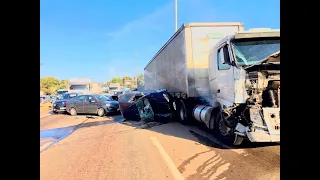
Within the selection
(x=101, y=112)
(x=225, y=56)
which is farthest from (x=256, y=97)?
(x=101, y=112)

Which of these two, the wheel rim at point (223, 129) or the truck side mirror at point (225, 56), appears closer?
the truck side mirror at point (225, 56)

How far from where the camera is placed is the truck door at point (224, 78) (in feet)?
21.1

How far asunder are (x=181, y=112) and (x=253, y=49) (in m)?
5.04

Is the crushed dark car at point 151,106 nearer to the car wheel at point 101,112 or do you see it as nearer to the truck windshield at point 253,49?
the car wheel at point 101,112

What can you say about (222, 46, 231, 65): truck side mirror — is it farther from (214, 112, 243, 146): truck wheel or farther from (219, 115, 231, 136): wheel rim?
(219, 115, 231, 136): wheel rim

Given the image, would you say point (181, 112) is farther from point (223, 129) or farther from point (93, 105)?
point (93, 105)

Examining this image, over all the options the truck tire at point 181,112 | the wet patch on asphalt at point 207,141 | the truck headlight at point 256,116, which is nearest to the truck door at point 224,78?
the truck headlight at point 256,116

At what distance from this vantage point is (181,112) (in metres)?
10.8

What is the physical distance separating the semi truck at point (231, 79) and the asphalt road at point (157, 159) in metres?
0.59

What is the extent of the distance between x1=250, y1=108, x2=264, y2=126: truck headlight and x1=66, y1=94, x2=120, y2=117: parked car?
11.6 meters

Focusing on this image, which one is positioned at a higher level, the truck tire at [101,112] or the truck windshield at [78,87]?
the truck windshield at [78,87]
